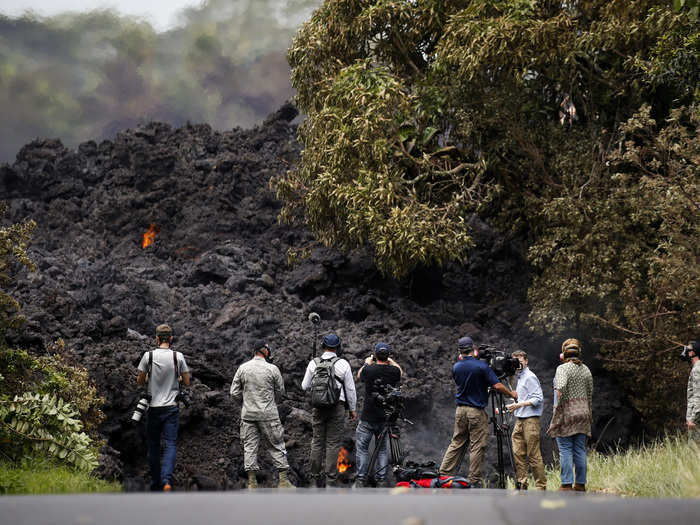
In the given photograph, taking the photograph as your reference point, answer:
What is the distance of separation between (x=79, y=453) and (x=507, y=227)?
46.6 ft


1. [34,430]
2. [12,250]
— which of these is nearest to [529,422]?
[34,430]

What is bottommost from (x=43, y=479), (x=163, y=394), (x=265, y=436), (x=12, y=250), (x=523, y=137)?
(x=43, y=479)

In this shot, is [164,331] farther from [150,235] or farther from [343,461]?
[150,235]

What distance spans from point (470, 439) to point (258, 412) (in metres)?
2.76

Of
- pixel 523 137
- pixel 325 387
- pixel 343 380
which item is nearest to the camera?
pixel 325 387

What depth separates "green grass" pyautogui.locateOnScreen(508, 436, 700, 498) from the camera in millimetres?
7227

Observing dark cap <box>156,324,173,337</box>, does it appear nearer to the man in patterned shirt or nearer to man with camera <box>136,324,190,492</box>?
man with camera <box>136,324,190,492</box>

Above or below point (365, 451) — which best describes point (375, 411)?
above

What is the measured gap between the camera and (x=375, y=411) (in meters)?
9.92

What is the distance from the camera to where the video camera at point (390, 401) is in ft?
31.6

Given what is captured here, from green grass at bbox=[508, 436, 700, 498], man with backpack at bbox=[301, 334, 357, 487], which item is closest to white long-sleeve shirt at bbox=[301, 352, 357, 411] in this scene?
man with backpack at bbox=[301, 334, 357, 487]

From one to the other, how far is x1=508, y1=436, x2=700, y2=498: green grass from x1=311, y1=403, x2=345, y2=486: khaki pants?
318 cm

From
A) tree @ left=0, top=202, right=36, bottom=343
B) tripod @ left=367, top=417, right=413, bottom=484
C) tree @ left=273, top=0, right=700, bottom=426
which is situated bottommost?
tripod @ left=367, top=417, right=413, bottom=484

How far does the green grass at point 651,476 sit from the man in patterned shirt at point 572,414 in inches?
24.4
